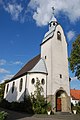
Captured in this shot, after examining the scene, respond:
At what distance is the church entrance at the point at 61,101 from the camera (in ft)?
83.5

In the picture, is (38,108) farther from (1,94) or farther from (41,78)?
(1,94)

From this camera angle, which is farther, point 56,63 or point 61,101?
point 56,63

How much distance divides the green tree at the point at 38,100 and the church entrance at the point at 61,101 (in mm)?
3281

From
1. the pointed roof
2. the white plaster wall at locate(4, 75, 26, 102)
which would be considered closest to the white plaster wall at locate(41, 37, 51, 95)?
the pointed roof

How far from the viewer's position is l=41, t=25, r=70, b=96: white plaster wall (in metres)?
25.2

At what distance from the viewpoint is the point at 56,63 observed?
2645cm

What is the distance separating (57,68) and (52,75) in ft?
5.58

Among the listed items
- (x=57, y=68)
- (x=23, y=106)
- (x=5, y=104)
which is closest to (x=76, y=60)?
(x=57, y=68)

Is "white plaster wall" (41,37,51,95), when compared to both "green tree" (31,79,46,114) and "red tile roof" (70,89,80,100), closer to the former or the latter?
"green tree" (31,79,46,114)

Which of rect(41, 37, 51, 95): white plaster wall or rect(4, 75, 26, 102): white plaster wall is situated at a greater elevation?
rect(41, 37, 51, 95): white plaster wall

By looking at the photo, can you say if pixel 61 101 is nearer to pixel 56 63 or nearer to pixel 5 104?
pixel 56 63

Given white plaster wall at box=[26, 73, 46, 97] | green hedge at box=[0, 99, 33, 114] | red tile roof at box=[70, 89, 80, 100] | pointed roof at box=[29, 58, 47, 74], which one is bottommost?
green hedge at box=[0, 99, 33, 114]

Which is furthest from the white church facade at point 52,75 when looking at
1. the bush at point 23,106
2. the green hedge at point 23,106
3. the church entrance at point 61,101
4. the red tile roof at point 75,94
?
the red tile roof at point 75,94

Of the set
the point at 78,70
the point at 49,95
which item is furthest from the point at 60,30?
the point at 49,95
